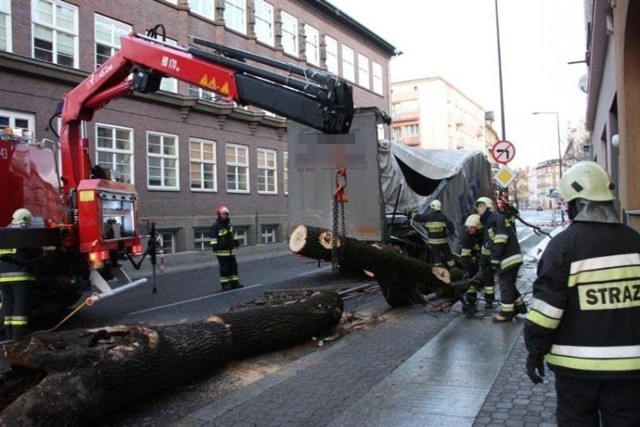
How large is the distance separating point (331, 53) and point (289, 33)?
401 centimetres

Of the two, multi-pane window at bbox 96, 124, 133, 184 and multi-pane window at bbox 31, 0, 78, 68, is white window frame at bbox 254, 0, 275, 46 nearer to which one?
multi-pane window at bbox 96, 124, 133, 184

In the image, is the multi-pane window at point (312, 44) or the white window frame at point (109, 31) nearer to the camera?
the white window frame at point (109, 31)

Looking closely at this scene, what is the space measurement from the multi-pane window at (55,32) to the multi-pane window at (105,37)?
35.6 inches

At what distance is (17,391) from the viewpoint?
4.28 m

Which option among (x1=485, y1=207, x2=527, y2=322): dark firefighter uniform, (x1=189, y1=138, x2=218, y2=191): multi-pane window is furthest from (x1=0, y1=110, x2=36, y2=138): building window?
(x1=485, y1=207, x2=527, y2=322): dark firefighter uniform

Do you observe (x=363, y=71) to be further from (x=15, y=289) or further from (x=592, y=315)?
(x=592, y=315)

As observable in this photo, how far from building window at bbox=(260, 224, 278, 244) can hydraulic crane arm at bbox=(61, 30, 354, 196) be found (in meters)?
17.6

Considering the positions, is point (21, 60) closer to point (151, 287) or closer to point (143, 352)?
point (151, 287)

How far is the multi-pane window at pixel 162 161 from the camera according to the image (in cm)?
2105

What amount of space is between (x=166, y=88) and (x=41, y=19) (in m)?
5.23

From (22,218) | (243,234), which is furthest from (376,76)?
(22,218)

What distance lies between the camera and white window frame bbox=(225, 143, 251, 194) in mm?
24875

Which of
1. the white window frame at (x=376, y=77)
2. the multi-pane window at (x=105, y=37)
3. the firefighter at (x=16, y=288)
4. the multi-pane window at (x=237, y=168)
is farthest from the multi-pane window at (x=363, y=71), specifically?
the firefighter at (x=16, y=288)

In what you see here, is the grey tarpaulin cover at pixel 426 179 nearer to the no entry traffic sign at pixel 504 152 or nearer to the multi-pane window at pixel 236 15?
the no entry traffic sign at pixel 504 152
